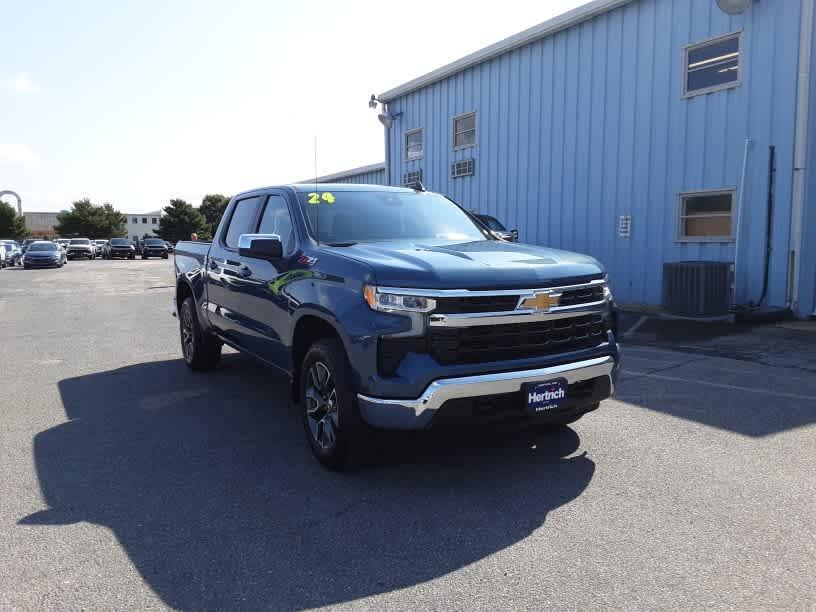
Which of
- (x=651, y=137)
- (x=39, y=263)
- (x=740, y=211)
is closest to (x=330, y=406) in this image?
(x=740, y=211)

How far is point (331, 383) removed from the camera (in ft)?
13.1

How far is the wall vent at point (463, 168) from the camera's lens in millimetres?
17547

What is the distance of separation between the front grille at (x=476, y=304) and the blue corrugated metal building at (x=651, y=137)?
8.98 m

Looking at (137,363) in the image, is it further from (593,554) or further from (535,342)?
(593,554)

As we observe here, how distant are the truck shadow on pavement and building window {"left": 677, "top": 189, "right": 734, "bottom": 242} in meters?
8.48

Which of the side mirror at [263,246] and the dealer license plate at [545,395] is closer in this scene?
the dealer license plate at [545,395]

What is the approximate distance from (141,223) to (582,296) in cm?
14570

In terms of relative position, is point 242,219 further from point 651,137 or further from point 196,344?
point 651,137

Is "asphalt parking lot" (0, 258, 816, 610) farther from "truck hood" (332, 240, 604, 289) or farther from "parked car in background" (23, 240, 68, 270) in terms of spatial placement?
"parked car in background" (23, 240, 68, 270)

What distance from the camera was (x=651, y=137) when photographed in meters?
12.7

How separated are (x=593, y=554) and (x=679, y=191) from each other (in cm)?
1070

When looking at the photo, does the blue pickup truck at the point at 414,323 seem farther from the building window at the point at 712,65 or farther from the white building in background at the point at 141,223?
the white building in background at the point at 141,223

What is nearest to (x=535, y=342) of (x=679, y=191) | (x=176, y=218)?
(x=679, y=191)

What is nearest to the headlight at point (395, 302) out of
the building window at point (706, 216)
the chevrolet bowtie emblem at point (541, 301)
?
the chevrolet bowtie emblem at point (541, 301)
